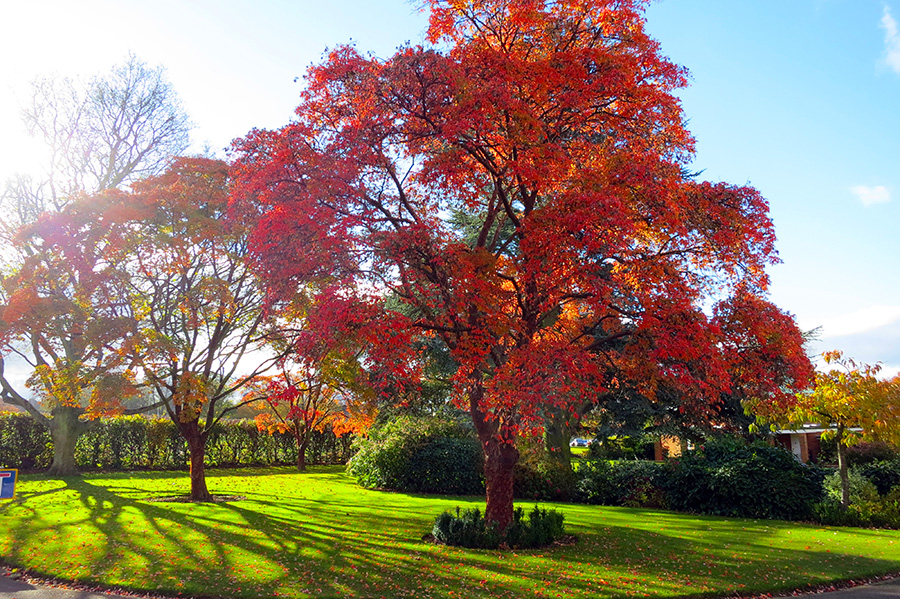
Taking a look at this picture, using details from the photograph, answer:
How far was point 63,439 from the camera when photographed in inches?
943

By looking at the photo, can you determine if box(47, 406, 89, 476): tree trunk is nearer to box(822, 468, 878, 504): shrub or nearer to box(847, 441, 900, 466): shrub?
box(822, 468, 878, 504): shrub

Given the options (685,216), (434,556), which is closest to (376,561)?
(434,556)

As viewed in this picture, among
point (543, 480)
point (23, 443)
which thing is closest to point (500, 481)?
point (543, 480)

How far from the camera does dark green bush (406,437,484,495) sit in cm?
2016

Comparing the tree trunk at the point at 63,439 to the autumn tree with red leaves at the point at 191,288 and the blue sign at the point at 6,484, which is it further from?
the blue sign at the point at 6,484

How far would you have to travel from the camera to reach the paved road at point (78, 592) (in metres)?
7.96

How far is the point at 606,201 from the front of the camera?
9195 millimetres

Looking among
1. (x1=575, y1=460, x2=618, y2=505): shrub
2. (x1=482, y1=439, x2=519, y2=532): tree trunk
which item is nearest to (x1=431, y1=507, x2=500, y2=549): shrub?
(x1=482, y1=439, x2=519, y2=532): tree trunk

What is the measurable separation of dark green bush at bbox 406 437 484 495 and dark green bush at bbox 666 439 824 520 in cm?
645

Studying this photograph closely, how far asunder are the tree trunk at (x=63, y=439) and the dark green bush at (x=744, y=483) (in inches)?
919

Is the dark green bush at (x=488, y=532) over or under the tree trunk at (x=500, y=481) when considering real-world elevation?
under

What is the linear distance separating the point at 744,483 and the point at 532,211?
10.4m

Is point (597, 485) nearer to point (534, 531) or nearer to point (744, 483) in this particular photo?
point (744, 483)

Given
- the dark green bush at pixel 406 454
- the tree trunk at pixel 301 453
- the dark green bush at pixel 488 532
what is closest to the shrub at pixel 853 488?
the dark green bush at pixel 488 532
